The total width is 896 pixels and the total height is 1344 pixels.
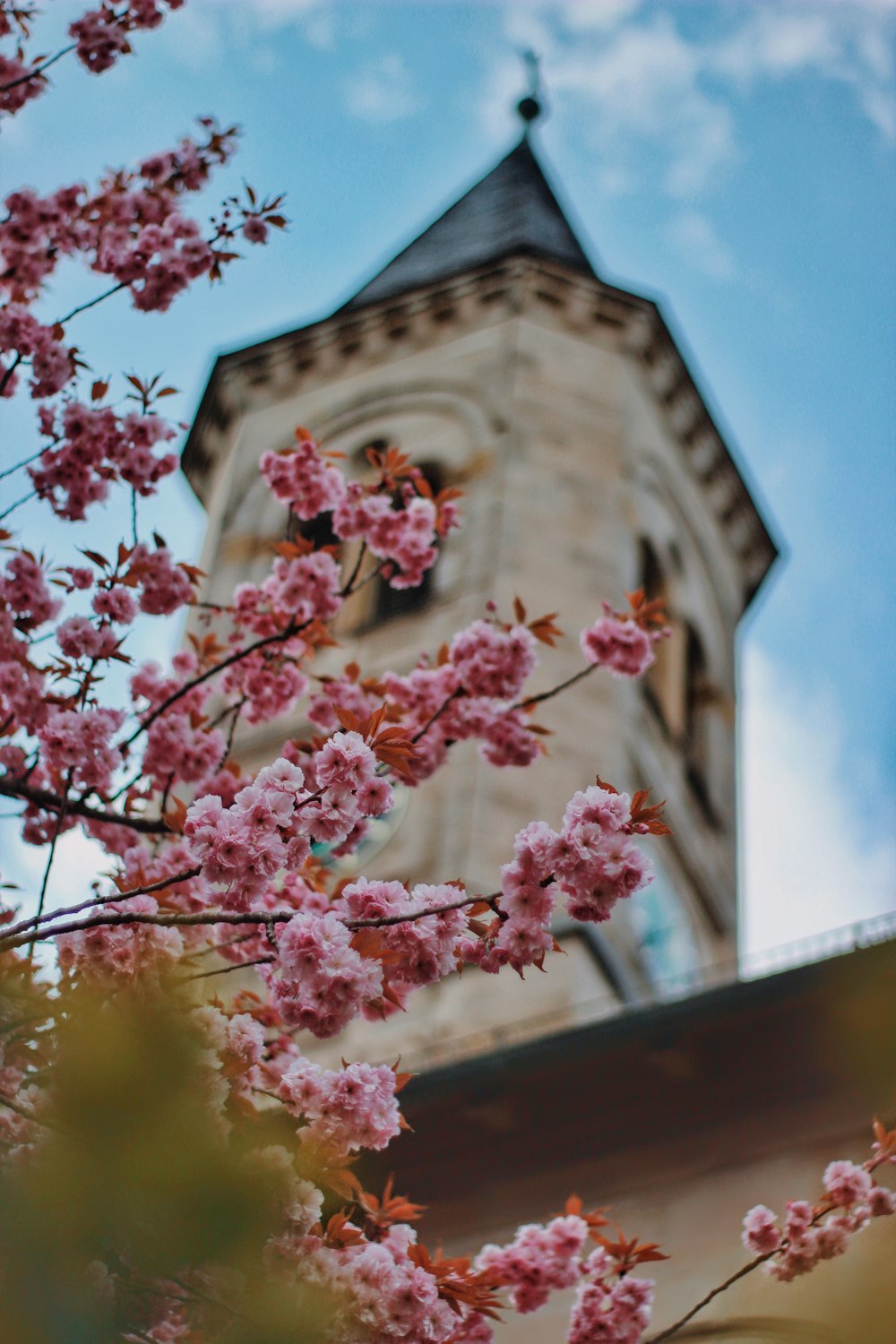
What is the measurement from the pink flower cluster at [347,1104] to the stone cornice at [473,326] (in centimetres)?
1572

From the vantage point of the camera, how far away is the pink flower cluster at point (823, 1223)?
5898 millimetres

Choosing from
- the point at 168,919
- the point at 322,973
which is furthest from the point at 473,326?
the point at 168,919

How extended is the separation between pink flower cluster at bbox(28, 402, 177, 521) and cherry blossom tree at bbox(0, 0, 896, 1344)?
0.01 metres

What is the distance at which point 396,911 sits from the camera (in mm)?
4297

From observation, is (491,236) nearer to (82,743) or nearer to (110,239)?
(110,239)

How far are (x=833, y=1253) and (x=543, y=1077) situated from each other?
8.15 ft

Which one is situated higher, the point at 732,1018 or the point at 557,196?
→ the point at 557,196

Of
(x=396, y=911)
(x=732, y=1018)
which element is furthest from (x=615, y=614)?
(x=396, y=911)

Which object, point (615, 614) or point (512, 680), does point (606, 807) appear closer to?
point (512, 680)

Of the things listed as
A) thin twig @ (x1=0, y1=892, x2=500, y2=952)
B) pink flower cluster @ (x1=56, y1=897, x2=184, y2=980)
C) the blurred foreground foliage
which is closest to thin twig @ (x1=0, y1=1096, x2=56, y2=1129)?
the blurred foreground foliage

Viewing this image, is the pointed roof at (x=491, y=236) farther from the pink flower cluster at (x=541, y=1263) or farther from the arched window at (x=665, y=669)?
the pink flower cluster at (x=541, y=1263)

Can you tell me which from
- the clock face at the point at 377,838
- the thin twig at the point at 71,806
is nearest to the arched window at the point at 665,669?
the clock face at the point at 377,838

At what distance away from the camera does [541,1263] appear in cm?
607

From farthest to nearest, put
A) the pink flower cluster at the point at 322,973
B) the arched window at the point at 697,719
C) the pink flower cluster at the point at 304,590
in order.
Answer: the arched window at the point at 697,719
the pink flower cluster at the point at 304,590
the pink flower cluster at the point at 322,973
